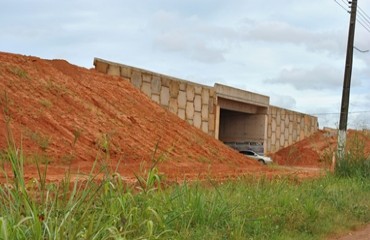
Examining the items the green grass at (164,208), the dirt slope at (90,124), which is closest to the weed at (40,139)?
the dirt slope at (90,124)

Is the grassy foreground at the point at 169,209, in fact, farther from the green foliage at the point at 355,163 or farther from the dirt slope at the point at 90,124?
the dirt slope at the point at 90,124

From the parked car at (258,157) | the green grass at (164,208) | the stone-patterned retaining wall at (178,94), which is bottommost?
the parked car at (258,157)

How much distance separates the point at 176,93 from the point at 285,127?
72.0 feet

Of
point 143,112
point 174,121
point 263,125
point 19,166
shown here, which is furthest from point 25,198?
point 263,125

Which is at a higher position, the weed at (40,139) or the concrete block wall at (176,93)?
the concrete block wall at (176,93)

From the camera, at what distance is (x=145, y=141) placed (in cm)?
2386

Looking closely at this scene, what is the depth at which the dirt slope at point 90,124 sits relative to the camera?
18.4 metres

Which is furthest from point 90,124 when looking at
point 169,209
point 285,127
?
point 285,127

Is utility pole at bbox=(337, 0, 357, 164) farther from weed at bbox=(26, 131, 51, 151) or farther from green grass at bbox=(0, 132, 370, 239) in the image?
weed at bbox=(26, 131, 51, 151)

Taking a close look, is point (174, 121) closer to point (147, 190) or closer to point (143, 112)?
point (143, 112)

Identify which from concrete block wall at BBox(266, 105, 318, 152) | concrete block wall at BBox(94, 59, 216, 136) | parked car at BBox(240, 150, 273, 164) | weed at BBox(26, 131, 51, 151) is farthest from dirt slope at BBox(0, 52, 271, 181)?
concrete block wall at BBox(266, 105, 318, 152)

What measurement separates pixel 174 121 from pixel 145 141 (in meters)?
6.23

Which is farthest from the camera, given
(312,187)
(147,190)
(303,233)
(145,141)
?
(145,141)

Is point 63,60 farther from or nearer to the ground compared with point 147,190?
farther from the ground
